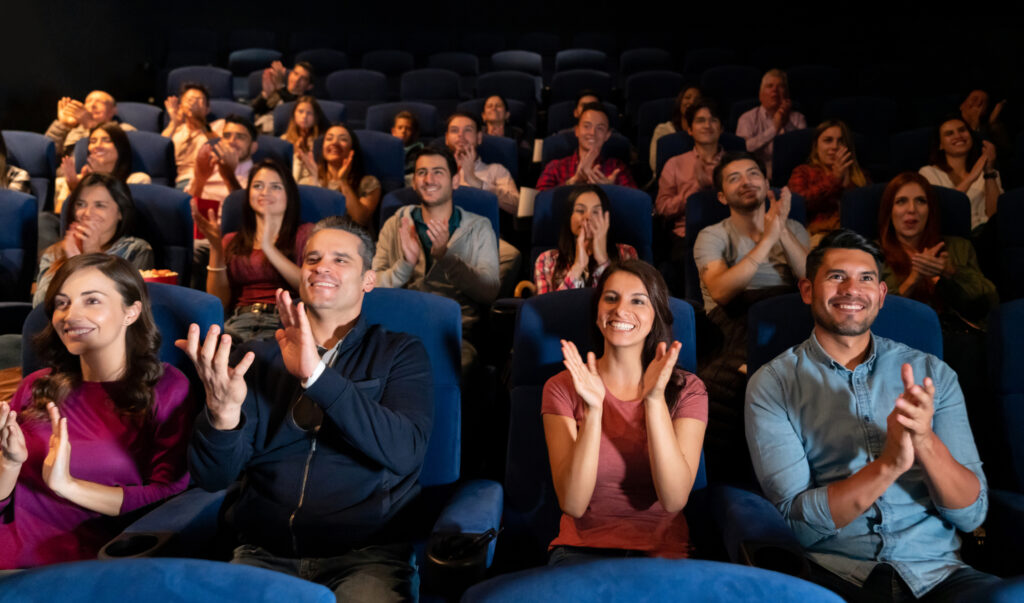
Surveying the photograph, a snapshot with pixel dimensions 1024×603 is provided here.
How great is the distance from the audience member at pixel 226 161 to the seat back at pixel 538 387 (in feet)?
8.51

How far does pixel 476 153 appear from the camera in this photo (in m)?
4.05

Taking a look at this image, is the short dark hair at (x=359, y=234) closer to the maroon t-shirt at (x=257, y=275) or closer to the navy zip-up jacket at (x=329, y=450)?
the navy zip-up jacket at (x=329, y=450)

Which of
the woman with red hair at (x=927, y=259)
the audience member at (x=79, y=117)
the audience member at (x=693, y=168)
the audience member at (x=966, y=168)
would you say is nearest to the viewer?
the woman with red hair at (x=927, y=259)

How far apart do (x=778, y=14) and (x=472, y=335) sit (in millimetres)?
6074

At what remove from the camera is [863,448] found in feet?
4.99

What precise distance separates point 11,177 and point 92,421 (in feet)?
8.74

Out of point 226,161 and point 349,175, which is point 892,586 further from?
point 226,161

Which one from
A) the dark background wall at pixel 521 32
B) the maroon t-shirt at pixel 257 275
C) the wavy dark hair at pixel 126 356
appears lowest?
the wavy dark hair at pixel 126 356

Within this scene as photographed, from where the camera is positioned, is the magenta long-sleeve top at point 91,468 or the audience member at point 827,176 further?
the audience member at point 827,176

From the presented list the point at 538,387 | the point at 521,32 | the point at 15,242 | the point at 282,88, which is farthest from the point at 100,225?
the point at 521,32

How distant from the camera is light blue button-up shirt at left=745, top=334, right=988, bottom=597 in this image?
1.43 metres

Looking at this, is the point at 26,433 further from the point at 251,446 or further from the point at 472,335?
the point at 472,335

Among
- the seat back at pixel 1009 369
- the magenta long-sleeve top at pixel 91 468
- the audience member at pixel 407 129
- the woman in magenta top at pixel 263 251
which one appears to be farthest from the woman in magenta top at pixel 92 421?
the audience member at pixel 407 129

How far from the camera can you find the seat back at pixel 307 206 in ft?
9.22
